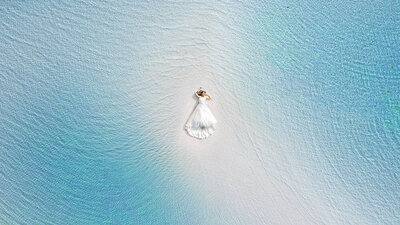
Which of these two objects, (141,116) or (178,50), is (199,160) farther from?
(178,50)

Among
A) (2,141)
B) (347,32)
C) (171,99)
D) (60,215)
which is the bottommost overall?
(60,215)

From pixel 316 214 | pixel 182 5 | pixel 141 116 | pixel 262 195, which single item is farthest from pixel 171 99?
pixel 316 214

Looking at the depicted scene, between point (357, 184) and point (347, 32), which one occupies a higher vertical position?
point (347, 32)

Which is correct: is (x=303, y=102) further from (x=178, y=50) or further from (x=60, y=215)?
(x=60, y=215)
